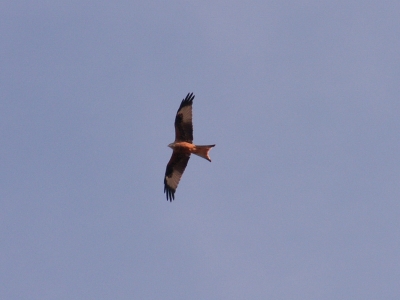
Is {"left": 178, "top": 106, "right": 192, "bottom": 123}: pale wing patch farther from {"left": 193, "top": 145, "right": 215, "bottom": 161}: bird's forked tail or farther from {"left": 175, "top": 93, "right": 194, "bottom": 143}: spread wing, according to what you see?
{"left": 193, "top": 145, "right": 215, "bottom": 161}: bird's forked tail

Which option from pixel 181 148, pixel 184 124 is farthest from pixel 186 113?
pixel 181 148

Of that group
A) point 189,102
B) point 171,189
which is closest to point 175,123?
point 189,102

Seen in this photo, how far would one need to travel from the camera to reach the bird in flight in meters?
21.6

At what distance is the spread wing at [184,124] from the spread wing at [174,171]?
1.86 feet

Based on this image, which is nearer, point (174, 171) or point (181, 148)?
point (181, 148)

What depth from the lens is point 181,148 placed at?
71.4ft

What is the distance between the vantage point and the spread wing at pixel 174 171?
22344 millimetres

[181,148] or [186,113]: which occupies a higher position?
[186,113]

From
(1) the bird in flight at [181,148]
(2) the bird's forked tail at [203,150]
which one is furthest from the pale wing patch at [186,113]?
(2) the bird's forked tail at [203,150]

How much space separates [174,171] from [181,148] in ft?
4.27

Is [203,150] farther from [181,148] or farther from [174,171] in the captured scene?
[174,171]

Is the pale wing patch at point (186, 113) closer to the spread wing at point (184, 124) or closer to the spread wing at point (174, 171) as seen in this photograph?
the spread wing at point (184, 124)

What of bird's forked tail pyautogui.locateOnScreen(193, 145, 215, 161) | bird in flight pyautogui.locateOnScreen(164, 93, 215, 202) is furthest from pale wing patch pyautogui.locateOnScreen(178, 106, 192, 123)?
bird's forked tail pyautogui.locateOnScreen(193, 145, 215, 161)

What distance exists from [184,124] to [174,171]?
5.65 feet
